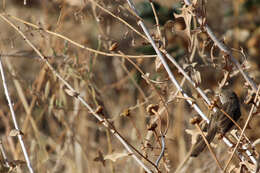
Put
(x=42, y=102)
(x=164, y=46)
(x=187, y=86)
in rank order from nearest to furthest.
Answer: (x=164, y=46) < (x=187, y=86) < (x=42, y=102)

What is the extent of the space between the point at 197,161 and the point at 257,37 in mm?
1496

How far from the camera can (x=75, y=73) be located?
72.5 inches

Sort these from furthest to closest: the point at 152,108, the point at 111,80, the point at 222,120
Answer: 1. the point at 111,80
2. the point at 222,120
3. the point at 152,108

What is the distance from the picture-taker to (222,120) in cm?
140

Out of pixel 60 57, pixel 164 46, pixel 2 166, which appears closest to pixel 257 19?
pixel 60 57

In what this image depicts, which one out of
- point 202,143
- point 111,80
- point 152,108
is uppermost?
point 152,108

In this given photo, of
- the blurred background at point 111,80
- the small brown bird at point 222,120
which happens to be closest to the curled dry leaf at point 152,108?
the blurred background at point 111,80

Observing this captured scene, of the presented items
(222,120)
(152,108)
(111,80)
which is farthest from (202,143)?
(111,80)

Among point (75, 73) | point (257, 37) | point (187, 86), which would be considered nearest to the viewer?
point (187, 86)

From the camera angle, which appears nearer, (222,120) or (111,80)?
(222,120)

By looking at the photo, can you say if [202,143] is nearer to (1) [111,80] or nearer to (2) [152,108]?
(2) [152,108]

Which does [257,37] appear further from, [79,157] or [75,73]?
[75,73]

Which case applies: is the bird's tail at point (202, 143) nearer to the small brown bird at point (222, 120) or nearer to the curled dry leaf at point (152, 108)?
the small brown bird at point (222, 120)

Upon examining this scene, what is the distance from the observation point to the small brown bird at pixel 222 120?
1396 millimetres
